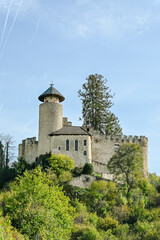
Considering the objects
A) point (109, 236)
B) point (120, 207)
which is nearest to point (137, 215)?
point (120, 207)

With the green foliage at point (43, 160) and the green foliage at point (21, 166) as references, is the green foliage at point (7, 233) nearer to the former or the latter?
the green foliage at point (43, 160)

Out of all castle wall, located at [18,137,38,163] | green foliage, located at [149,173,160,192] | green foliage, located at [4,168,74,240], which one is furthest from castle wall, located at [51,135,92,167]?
green foliage, located at [4,168,74,240]

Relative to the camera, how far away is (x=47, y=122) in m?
56.1

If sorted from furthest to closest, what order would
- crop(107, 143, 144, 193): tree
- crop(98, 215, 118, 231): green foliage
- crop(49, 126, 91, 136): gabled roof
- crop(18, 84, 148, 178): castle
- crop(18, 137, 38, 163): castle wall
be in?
1. crop(18, 137, 38, 163): castle wall
2. crop(49, 126, 91, 136): gabled roof
3. crop(18, 84, 148, 178): castle
4. crop(107, 143, 144, 193): tree
5. crop(98, 215, 118, 231): green foliage

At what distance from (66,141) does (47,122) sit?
3640 millimetres

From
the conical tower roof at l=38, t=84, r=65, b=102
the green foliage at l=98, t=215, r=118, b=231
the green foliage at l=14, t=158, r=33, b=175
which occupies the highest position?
the conical tower roof at l=38, t=84, r=65, b=102

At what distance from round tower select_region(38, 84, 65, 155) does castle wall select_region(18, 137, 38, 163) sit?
6.75ft

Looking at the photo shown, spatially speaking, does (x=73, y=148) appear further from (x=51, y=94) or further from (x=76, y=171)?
(x=51, y=94)

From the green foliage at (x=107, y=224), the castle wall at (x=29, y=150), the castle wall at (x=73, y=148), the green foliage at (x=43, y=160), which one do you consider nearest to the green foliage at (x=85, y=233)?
the green foliage at (x=107, y=224)

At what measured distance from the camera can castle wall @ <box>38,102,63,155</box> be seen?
55.4m

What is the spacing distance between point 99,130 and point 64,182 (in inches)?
560

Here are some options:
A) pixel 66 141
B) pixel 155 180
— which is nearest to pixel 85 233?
pixel 66 141

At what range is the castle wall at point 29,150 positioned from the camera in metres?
57.6

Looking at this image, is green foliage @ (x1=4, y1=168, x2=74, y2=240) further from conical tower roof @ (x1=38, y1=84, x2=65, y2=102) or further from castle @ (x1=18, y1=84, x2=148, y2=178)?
conical tower roof @ (x1=38, y1=84, x2=65, y2=102)
